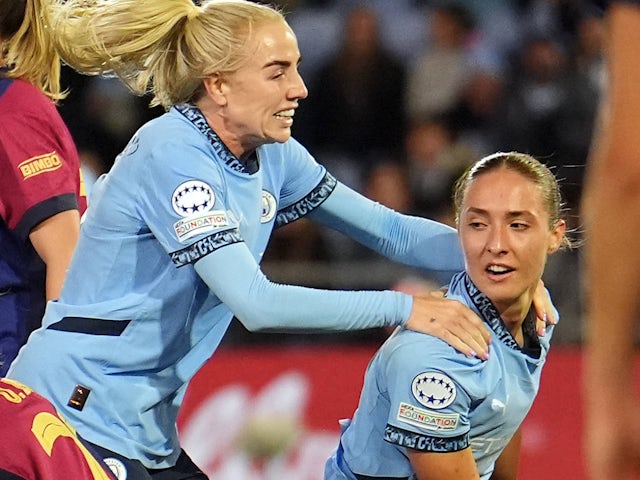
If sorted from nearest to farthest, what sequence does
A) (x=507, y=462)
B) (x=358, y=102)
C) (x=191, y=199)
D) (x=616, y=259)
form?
(x=616, y=259) < (x=191, y=199) < (x=507, y=462) < (x=358, y=102)

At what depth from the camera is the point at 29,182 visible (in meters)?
2.99

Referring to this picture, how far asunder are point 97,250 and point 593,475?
1.63 m

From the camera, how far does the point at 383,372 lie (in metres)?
2.77

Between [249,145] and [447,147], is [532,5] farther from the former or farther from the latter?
[249,145]

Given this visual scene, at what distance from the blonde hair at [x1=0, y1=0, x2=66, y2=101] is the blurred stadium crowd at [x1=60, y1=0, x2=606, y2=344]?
3808 millimetres

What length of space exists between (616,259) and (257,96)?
1.68 m

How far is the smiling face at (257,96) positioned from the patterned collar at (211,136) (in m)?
0.02

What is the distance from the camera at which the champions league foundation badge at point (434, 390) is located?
8.72ft

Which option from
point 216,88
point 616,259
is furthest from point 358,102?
point 616,259

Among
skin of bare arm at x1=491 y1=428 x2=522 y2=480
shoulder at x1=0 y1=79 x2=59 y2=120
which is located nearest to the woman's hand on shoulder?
skin of bare arm at x1=491 y1=428 x2=522 y2=480

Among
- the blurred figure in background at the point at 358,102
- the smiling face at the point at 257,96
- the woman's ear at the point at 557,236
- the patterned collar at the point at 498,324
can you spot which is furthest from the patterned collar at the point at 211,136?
the blurred figure in background at the point at 358,102

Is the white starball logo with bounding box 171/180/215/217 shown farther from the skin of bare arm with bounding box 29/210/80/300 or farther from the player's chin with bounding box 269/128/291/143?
the skin of bare arm with bounding box 29/210/80/300

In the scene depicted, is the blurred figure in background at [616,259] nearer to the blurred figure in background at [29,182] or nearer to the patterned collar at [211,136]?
the patterned collar at [211,136]

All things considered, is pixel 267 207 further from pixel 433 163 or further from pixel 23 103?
pixel 433 163
